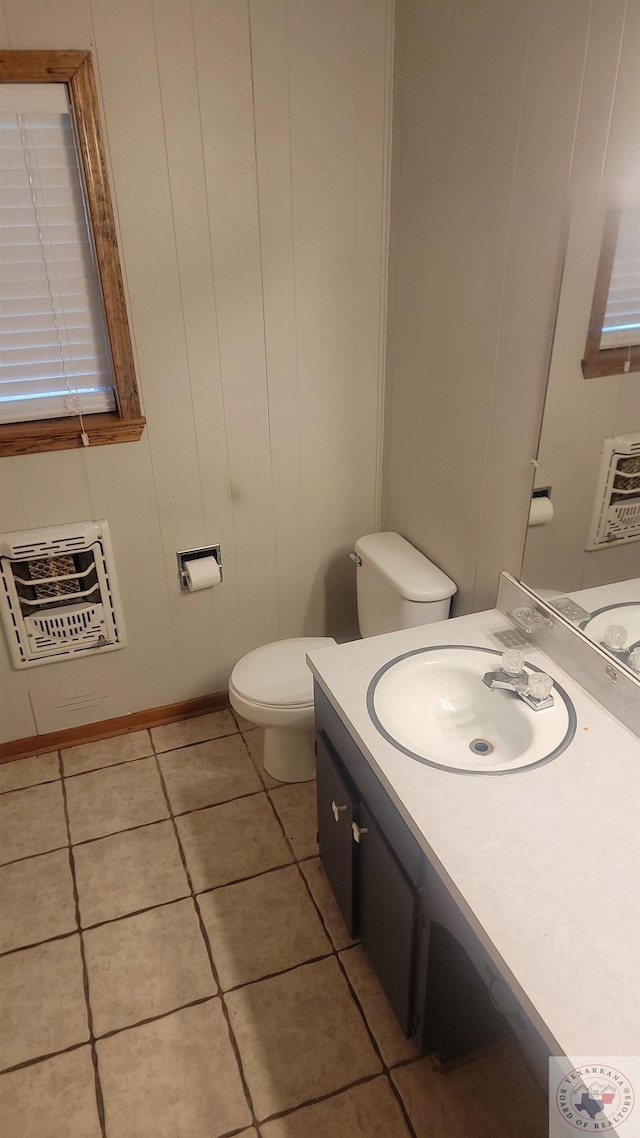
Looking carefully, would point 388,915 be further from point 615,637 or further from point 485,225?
point 485,225

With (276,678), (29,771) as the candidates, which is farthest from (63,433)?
(29,771)

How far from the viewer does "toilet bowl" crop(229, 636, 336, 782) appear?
2170 mm

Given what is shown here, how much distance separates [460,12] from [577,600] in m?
1.38

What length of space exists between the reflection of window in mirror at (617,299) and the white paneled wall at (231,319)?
3.25 feet

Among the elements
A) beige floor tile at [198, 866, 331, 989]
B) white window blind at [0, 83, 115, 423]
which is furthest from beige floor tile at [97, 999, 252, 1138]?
white window blind at [0, 83, 115, 423]

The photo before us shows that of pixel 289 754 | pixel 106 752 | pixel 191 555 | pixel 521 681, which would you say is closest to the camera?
pixel 521 681

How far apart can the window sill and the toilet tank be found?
2.66ft

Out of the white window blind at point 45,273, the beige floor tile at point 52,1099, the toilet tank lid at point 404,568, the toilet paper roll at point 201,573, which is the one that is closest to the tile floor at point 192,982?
the beige floor tile at point 52,1099

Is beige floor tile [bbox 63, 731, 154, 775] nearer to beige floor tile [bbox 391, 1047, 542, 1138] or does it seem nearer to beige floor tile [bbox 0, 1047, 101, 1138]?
beige floor tile [bbox 0, 1047, 101, 1138]

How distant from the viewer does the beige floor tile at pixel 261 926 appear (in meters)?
1.86

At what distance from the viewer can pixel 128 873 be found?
2.11 meters

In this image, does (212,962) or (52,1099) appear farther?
(212,962)

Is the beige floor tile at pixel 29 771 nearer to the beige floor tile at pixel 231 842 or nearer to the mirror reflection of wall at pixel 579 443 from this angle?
the beige floor tile at pixel 231 842

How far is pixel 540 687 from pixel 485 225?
3.56 ft
